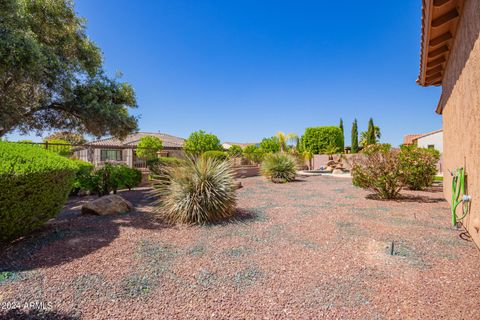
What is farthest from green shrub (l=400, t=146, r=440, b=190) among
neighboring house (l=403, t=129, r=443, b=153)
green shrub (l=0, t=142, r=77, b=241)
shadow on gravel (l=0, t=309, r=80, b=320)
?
neighboring house (l=403, t=129, r=443, b=153)

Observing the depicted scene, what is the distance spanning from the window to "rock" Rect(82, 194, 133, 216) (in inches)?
275

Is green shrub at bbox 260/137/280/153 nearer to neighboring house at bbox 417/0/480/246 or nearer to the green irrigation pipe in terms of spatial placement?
neighboring house at bbox 417/0/480/246

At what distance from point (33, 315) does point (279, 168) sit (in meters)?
11.4

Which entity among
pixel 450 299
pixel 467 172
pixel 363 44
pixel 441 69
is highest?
pixel 363 44

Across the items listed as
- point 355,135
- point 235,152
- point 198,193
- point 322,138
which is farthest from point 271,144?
point 198,193

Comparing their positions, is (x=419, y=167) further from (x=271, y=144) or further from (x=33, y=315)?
(x=271, y=144)

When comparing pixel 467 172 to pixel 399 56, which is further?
pixel 399 56

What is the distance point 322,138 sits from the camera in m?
29.2

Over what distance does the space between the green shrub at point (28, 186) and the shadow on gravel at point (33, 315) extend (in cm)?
164

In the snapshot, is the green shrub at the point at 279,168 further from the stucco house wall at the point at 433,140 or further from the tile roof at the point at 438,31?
the stucco house wall at the point at 433,140

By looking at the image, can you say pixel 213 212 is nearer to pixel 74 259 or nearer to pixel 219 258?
pixel 219 258

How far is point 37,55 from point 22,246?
17.3 feet

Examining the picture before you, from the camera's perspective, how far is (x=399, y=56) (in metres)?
9.91

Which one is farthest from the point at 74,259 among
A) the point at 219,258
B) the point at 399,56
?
the point at 399,56
